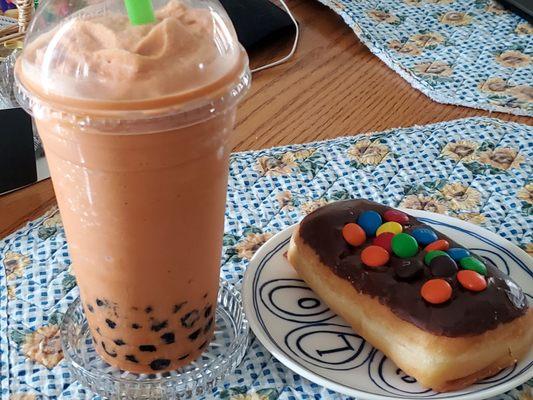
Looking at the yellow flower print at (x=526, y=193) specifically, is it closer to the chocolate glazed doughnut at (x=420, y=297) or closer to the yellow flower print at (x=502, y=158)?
the yellow flower print at (x=502, y=158)

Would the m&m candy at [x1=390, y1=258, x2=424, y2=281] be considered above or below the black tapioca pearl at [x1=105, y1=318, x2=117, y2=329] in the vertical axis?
above

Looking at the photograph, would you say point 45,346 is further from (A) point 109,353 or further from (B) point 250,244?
(B) point 250,244

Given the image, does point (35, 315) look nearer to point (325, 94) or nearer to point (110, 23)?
point (110, 23)

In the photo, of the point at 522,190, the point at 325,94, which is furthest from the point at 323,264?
the point at 325,94

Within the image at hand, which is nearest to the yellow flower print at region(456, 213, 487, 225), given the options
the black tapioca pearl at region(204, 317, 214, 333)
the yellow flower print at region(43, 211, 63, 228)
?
the black tapioca pearl at region(204, 317, 214, 333)

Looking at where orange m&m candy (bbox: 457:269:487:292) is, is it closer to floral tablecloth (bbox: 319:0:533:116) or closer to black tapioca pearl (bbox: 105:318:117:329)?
black tapioca pearl (bbox: 105:318:117:329)

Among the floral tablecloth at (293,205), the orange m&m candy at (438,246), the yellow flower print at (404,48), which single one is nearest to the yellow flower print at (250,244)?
the floral tablecloth at (293,205)
